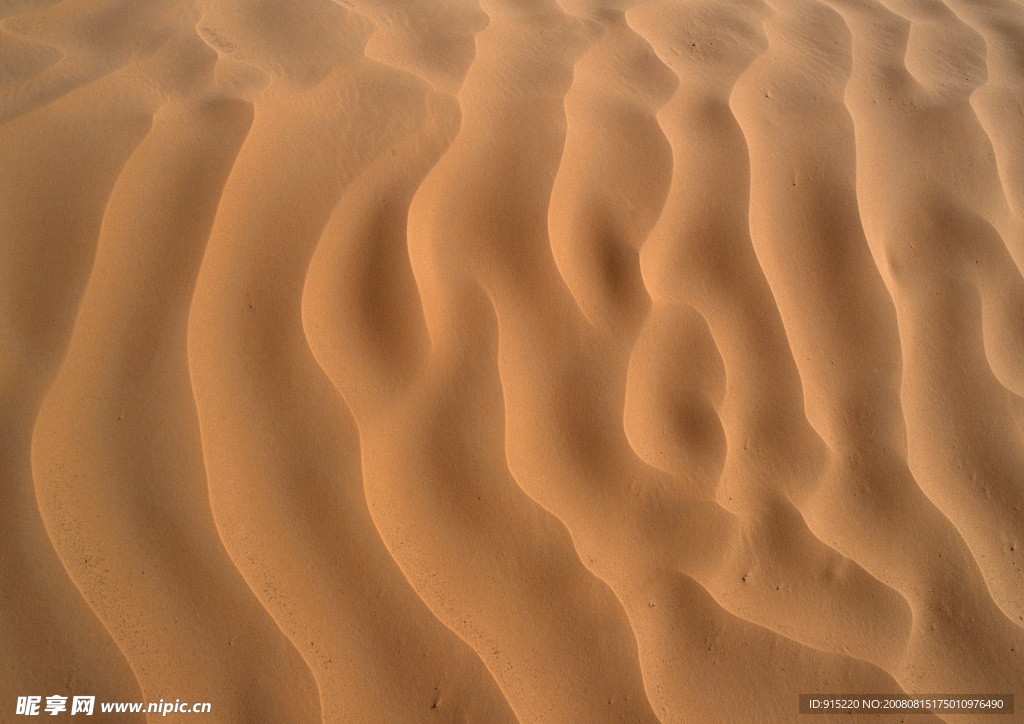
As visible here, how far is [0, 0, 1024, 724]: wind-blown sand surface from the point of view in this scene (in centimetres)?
121

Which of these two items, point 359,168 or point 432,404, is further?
point 359,168

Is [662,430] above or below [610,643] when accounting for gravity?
above

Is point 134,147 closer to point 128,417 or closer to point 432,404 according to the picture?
point 128,417

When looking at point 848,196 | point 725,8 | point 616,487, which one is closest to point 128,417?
point 616,487

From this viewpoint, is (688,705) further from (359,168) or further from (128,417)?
(359,168)

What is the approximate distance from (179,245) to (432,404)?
2.25ft

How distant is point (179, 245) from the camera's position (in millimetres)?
1411

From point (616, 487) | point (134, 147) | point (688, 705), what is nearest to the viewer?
point (688, 705)

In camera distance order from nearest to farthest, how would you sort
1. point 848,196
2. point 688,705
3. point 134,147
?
point 688,705 < point 134,147 < point 848,196

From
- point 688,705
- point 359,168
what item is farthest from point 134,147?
point 688,705

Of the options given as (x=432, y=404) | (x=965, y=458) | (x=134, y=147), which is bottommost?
(x=965, y=458)

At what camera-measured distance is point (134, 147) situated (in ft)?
4.87

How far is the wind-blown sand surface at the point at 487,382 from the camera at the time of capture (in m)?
1.21

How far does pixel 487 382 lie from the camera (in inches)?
54.2
